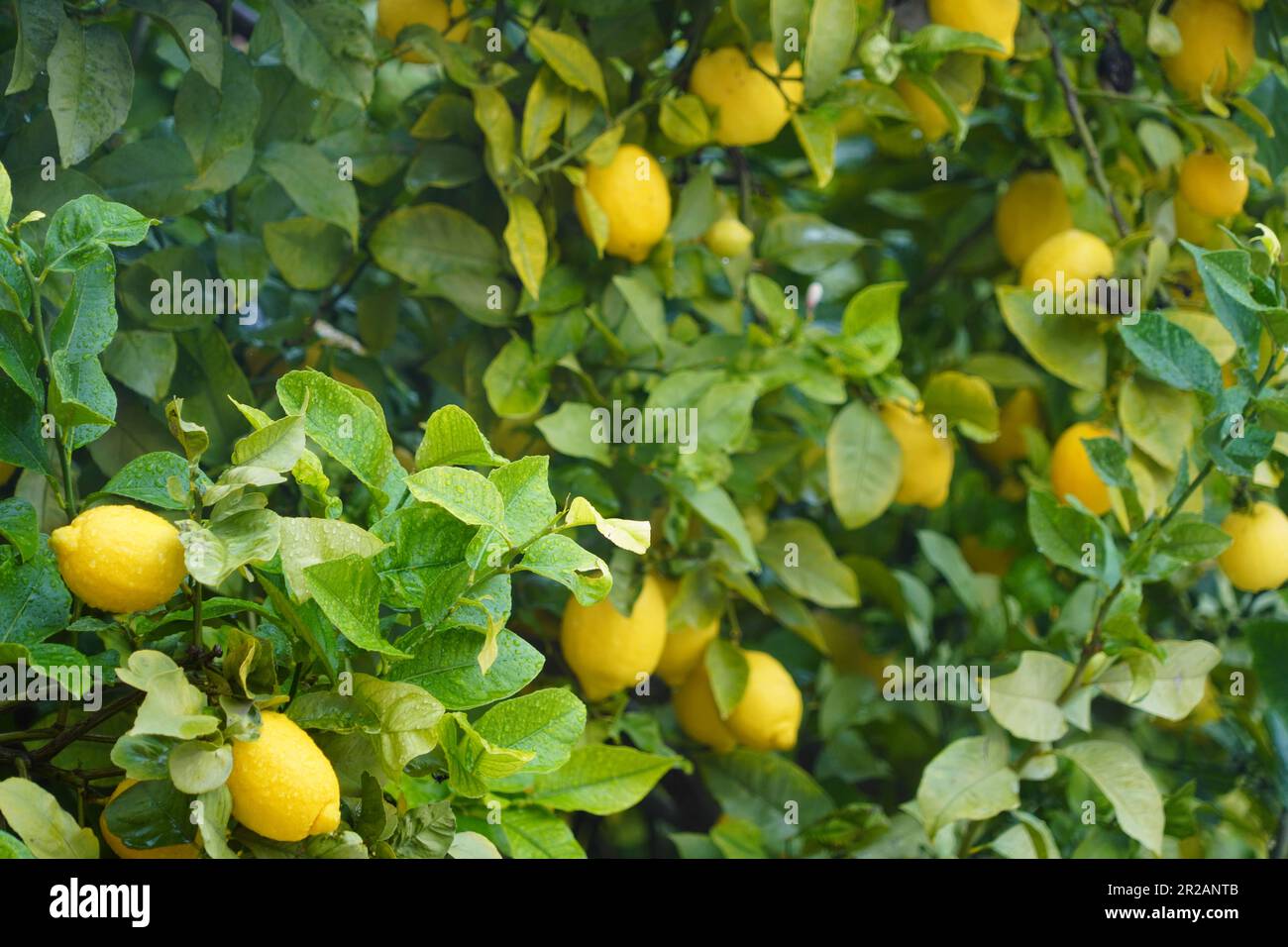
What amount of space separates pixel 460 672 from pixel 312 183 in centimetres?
41

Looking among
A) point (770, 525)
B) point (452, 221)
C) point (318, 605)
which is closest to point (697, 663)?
point (770, 525)

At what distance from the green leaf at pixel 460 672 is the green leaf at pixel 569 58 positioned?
455 mm

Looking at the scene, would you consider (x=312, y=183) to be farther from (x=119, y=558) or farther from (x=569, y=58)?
(x=119, y=558)

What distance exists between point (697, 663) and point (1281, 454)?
434mm

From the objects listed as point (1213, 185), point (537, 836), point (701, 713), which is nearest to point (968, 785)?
point (701, 713)

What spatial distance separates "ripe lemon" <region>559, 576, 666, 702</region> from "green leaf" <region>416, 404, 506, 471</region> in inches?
12.0

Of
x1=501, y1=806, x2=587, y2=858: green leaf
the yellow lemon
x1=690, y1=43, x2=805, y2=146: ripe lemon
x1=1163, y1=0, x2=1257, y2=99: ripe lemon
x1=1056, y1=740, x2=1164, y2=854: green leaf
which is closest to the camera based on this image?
x1=501, y1=806, x2=587, y2=858: green leaf

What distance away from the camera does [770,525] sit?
104 cm

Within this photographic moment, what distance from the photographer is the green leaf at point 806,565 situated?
1.00 m

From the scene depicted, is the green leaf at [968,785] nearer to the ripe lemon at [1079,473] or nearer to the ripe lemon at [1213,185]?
the ripe lemon at [1079,473]

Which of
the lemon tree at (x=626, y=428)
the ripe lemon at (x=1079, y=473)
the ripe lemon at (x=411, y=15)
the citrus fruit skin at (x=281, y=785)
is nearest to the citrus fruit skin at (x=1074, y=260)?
the lemon tree at (x=626, y=428)

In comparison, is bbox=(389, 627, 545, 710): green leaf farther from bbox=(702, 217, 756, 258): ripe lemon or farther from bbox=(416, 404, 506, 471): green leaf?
bbox=(702, 217, 756, 258): ripe lemon

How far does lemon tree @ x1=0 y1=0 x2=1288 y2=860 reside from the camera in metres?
0.55

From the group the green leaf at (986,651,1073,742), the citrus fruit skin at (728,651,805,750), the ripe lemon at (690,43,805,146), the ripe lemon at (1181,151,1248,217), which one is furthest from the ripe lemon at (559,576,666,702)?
the ripe lemon at (1181,151,1248,217)
